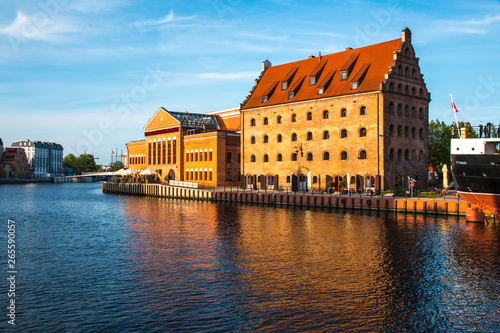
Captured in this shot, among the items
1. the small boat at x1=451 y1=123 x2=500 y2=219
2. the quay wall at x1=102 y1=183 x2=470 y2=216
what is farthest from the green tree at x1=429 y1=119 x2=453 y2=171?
the small boat at x1=451 y1=123 x2=500 y2=219

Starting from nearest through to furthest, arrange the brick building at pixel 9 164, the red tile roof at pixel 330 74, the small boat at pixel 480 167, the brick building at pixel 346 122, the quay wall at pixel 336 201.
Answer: the small boat at pixel 480 167, the quay wall at pixel 336 201, the brick building at pixel 346 122, the red tile roof at pixel 330 74, the brick building at pixel 9 164

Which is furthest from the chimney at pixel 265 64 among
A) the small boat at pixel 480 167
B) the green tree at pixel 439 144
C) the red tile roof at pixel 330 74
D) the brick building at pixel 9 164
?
the brick building at pixel 9 164

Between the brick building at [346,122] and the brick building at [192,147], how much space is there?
32.0ft

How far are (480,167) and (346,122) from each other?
26.5m

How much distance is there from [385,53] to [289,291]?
2039 inches

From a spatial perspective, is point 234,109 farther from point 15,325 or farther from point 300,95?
point 15,325

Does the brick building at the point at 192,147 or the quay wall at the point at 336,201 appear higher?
the brick building at the point at 192,147

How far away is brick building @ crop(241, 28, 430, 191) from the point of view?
6028 cm

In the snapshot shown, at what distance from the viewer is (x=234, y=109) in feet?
331

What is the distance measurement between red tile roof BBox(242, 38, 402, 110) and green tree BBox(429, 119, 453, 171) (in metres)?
32.5

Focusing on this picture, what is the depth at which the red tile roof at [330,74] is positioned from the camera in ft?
206

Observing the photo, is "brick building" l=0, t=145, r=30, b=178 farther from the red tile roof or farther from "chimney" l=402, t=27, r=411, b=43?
"chimney" l=402, t=27, r=411, b=43

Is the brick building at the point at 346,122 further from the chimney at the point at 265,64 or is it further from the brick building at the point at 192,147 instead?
the brick building at the point at 192,147

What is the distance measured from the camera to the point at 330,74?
68.4 meters
